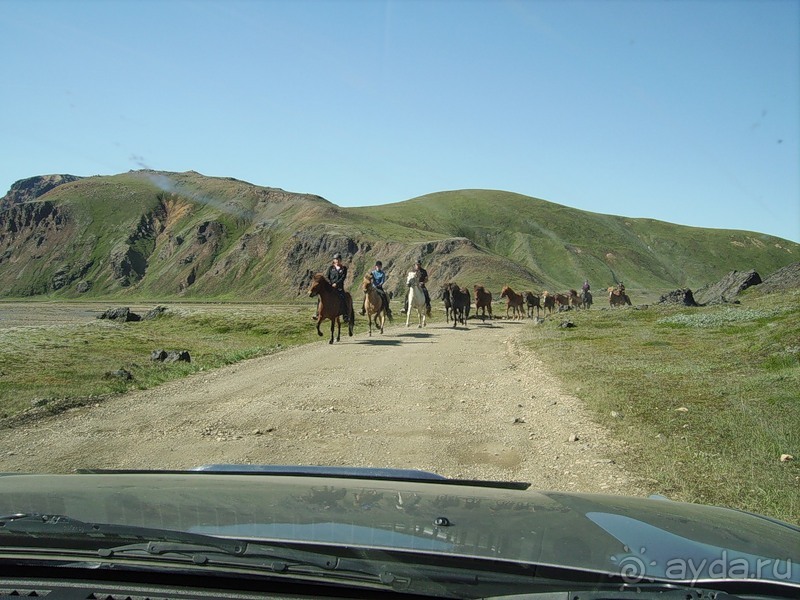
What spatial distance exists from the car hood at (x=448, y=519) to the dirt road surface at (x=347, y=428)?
354 centimetres

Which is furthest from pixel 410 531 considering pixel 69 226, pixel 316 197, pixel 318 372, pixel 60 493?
pixel 69 226

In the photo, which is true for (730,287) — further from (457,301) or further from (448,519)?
(448,519)

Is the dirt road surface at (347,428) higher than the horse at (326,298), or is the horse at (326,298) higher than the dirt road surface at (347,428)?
the horse at (326,298)

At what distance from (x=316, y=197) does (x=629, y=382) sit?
168 metres

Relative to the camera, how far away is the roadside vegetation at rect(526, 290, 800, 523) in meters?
7.02

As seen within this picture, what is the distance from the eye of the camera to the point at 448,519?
3.23 m

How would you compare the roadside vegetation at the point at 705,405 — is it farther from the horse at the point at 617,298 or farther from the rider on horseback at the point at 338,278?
the horse at the point at 617,298

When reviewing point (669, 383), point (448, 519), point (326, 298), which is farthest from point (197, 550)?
point (326, 298)

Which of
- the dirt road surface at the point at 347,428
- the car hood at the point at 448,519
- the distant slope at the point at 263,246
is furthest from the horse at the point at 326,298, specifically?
the distant slope at the point at 263,246

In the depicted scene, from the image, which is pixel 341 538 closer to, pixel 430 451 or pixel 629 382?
pixel 430 451

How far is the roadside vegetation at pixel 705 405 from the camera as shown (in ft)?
23.0

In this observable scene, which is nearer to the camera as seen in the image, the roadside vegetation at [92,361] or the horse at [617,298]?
the roadside vegetation at [92,361]

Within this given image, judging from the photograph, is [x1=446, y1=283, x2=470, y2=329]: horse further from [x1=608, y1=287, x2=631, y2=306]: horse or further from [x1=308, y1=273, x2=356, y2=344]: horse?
[x1=608, y1=287, x2=631, y2=306]: horse

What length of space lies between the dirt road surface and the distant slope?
9781 cm
